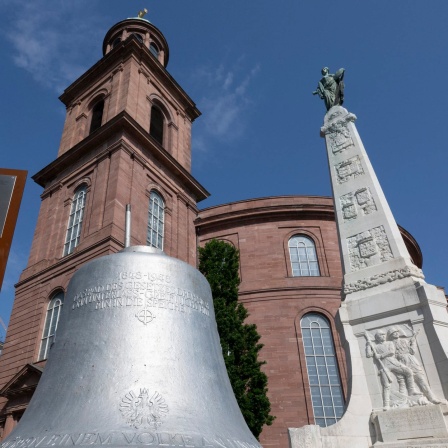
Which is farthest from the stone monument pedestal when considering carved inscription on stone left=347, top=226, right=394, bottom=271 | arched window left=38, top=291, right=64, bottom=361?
arched window left=38, top=291, right=64, bottom=361

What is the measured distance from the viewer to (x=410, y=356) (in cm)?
627

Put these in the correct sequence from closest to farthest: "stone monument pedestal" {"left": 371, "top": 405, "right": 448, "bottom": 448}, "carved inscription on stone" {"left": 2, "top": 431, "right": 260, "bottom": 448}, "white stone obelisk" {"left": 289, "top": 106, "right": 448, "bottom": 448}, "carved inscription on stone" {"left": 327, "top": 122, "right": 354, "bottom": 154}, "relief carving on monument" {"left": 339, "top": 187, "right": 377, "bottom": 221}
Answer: "carved inscription on stone" {"left": 2, "top": 431, "right": 260, "bottom": 448}
"stone monument pedestal" {"left": 371, "top": 405, "right": 448, "bottom": 448}
"white stone obelisk" {"left": 289, "top": 106, "right": 448, "bottom": 448}
"relief carving on monument" {"left": 339, "top": 187, "right": 377, "bottom": 221}
"carved inscription on stone" {"left": 327, "top": 122, "right": 354, "bottom": 154}

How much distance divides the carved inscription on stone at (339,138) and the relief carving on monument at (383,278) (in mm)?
3445

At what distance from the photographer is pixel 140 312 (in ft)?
8.77

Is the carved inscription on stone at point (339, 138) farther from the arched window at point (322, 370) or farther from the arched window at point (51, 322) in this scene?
the arched window at point (51, 322)

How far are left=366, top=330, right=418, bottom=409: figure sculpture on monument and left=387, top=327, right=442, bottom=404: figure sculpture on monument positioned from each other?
5 centimetres

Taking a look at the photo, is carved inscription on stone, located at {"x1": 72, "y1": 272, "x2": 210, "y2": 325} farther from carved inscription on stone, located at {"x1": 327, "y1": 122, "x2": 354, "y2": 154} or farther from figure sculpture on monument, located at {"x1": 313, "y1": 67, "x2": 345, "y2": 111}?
figure sculpture on monument, located at {"x1": 313, "y1": 67, "x2": 345, "y2": 111}

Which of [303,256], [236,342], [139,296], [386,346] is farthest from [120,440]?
[303,256]

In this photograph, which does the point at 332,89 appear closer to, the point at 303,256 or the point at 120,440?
the point at 120,440

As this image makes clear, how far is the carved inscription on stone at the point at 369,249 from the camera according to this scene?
765 centimetres

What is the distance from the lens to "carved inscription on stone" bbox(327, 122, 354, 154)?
969cm

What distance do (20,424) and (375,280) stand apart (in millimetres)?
6119

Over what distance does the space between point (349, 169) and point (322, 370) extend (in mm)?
12677

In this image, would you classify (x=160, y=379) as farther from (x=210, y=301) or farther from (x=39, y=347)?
(x=39, y=347)
